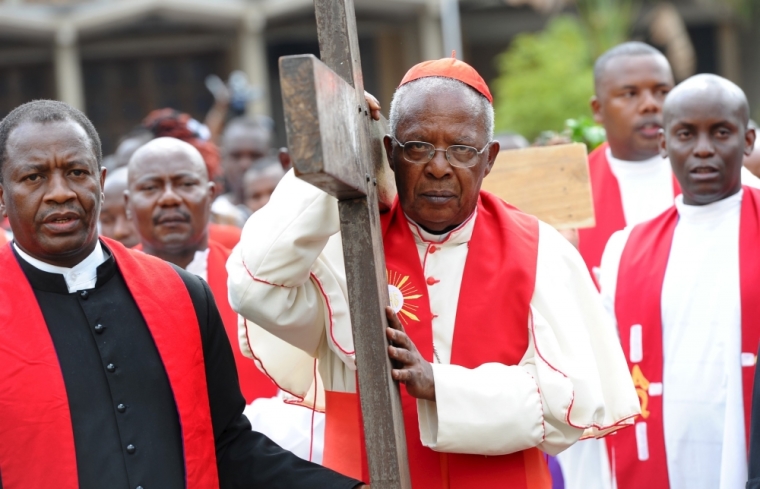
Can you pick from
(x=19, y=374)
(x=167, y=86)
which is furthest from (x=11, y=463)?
(x=167, y=86)

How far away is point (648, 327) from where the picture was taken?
482cm

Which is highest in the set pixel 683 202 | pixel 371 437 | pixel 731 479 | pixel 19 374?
pixel 683 202

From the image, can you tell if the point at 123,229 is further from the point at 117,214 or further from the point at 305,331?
the point at 305,331

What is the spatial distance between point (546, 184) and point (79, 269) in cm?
241

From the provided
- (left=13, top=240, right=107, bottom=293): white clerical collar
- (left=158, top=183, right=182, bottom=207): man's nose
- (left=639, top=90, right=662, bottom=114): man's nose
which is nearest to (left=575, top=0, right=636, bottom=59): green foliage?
(left=639, top=90, right=662, bottom=114): man's nose

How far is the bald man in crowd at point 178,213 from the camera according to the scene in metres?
5.31

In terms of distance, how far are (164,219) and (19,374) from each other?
238 centimetres

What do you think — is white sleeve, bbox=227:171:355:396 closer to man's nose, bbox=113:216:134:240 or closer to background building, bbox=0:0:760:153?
man's nose, bbox=113:216:134:240

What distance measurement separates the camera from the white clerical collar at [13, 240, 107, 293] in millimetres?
3209

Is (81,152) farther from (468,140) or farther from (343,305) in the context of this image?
(468,140)

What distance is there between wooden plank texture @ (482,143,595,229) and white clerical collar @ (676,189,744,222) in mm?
427

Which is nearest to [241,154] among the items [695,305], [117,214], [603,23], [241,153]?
[241,153]

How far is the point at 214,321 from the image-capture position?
11.2ft

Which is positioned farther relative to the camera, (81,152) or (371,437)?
(81,152)
